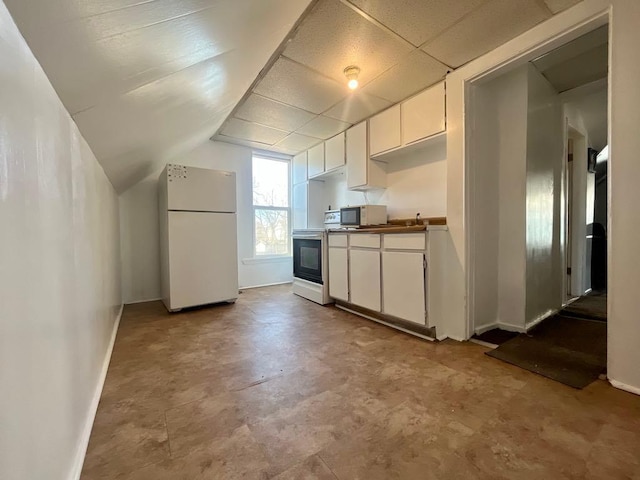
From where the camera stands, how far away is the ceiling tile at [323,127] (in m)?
3.49

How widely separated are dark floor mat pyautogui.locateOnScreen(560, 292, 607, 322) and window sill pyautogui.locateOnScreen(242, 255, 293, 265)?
12.9 ft

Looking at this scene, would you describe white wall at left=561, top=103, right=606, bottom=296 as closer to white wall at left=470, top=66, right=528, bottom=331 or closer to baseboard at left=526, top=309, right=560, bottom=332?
baseboard at left=526, top=309, right=560, bottom=332

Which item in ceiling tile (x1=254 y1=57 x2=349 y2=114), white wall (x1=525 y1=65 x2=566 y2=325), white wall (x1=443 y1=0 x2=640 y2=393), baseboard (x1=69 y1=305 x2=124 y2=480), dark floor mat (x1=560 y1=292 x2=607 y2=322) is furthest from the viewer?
dark floor mat (x1=560 y1=292 x2=607 y2=322)

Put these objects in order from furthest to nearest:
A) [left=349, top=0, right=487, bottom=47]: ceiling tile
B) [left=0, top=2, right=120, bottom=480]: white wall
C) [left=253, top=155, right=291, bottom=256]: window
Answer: [left=253, top=155, right=291, bottom=256]: window < [left=349, top=0, right=487, bottom=47]: ceiling tile < [left=0, top=2, right=120, bottom=480]: white wall

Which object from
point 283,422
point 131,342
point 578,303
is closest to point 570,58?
point 578,303

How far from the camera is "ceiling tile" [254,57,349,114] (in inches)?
95.4

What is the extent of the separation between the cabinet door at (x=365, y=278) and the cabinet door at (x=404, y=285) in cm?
10

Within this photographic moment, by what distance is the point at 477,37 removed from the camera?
80.0 inches

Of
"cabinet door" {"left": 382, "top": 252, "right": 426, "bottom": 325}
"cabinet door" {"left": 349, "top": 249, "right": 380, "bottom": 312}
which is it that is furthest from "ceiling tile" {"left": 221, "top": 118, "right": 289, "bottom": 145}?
"cabinet door" {"left": 382, "top": 252, "right": 426, "bottom": 325}

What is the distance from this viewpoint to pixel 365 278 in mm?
2945

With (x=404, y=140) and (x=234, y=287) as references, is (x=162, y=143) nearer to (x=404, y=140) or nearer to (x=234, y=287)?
(x=234, y=287)

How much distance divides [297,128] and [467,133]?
7.18 feet

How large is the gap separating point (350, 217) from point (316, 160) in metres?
1.49

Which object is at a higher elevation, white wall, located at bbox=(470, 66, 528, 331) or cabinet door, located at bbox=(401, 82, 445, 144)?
cabinet door, located at bbox=(401, 82, 445, 144)
